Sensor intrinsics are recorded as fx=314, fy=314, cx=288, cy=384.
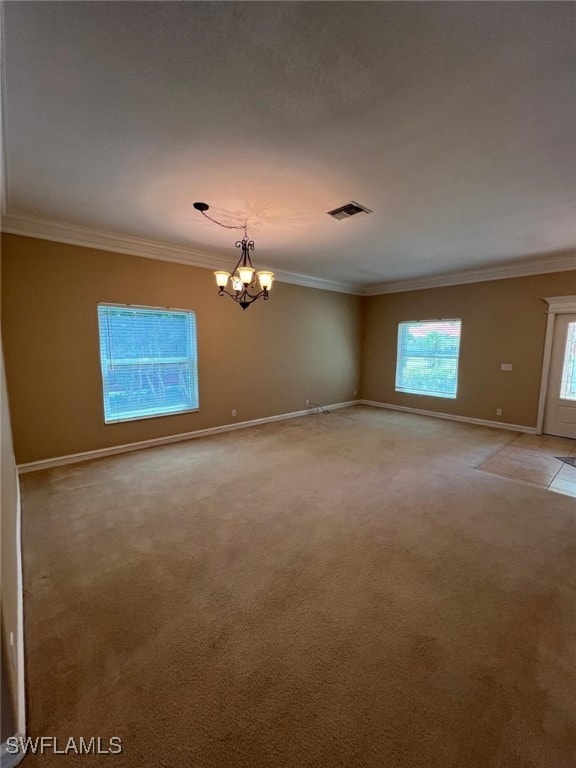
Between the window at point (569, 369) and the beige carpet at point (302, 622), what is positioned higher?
the window at point (569, 369)

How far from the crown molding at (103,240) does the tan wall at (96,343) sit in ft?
0.26

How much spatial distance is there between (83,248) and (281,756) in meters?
4.53

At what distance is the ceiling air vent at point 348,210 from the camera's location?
2.89 meters

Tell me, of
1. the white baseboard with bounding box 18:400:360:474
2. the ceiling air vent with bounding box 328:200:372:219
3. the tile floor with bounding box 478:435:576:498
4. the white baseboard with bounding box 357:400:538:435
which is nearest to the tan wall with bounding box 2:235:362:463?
the white baseboard with bounding box 18:400:360:474

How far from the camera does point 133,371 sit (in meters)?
4.16

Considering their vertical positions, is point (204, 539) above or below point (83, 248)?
below

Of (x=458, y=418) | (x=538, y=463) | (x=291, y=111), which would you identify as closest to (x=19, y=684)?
(x=291, y=111)

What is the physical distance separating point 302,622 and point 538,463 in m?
3.73

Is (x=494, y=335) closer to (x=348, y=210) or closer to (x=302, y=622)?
(x=348, y=210)

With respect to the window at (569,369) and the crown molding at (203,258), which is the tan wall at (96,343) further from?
the window at (569,369)

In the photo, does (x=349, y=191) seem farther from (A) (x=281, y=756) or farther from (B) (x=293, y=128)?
(A) (x=281, y=756)

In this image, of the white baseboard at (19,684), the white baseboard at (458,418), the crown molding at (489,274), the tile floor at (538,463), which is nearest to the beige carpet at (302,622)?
the white baseboard at (19,684)

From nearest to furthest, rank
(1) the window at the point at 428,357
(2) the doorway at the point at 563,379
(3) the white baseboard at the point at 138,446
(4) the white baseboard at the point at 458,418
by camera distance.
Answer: (3) the white baseboard at the point at 138,446 < (2) the doorway at the point at 563,379 < (4) the white baseboard at the point at 458,418 < (1) the window at the point at 428,357

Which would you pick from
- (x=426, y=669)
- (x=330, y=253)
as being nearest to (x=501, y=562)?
(x=426, y=669)
